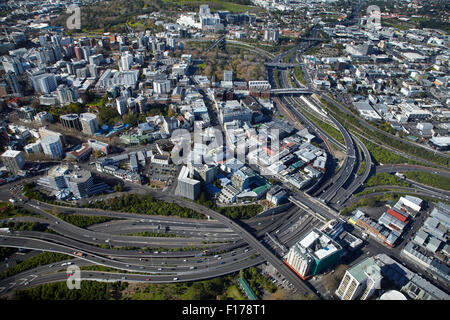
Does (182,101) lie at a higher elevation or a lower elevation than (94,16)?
lower

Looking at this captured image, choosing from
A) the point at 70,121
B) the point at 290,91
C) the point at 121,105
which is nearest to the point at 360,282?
the point at 121,105

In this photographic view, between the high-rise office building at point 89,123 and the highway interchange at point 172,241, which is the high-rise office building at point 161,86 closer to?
the high-rise office building at point 89,123

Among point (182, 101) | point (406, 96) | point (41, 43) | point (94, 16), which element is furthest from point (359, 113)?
point (94, 16)

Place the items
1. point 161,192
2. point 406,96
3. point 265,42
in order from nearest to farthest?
point 161,192, point 406,96, point 265,42

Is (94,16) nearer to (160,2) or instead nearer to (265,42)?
(160,2)

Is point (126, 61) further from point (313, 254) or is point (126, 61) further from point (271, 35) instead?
point (313, 254)
